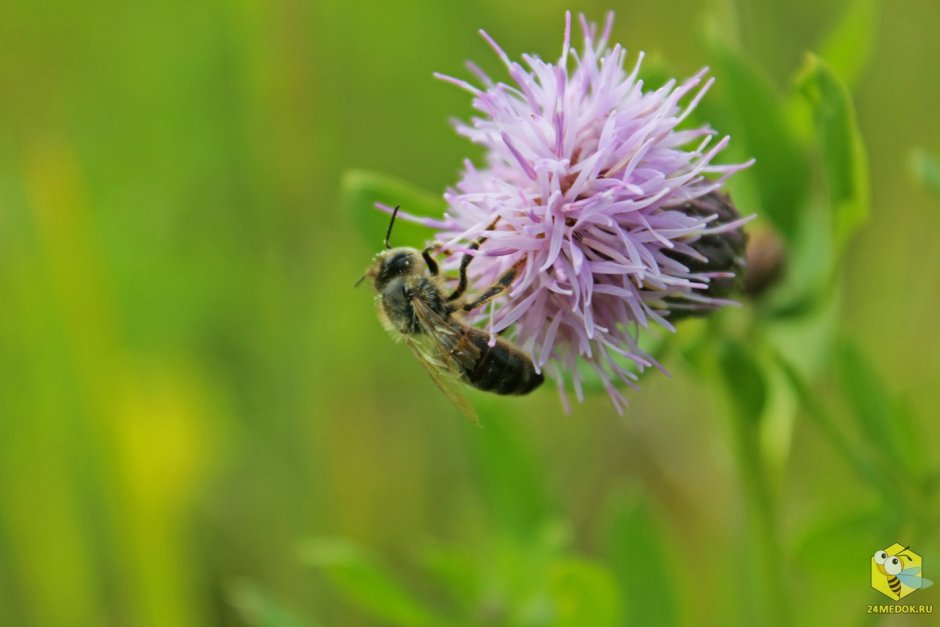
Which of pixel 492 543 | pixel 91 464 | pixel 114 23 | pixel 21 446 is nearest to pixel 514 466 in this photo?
pixel 492 543

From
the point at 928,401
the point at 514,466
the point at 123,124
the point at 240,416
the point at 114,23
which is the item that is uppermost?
the point at 114,23

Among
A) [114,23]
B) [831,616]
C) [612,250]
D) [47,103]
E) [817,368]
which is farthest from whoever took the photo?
[114,23]

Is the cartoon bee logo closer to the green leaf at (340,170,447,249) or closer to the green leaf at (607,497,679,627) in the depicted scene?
the green leaf at (607,497,679,627)

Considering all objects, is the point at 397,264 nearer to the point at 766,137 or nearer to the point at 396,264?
the point at 396,264

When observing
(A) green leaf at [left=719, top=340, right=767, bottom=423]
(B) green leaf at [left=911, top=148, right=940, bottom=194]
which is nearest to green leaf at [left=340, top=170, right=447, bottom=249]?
(A) green leaf at [left=719, top=340, right=767, bottom=423]

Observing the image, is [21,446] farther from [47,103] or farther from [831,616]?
[831,616]

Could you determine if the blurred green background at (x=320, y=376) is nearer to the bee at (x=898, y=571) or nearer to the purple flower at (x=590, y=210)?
the bee at (x=898, y=571)

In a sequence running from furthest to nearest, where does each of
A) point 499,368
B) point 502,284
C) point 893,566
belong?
point 893,566
point 499,368
point 502,284

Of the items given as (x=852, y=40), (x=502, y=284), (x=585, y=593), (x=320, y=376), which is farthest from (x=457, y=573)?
(x=852, y=40)
